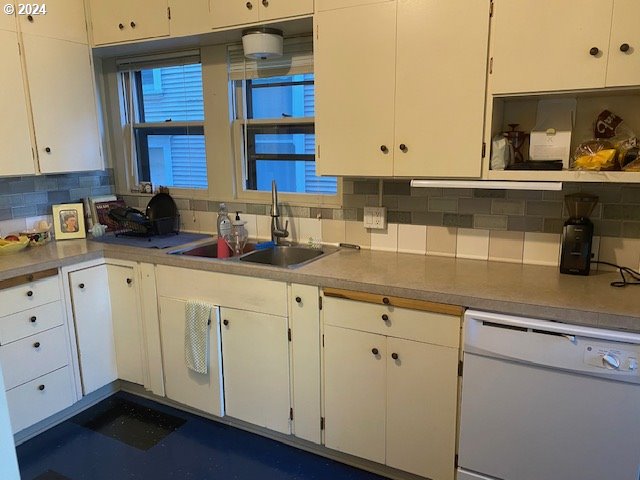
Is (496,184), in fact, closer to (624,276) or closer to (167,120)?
(624,276)

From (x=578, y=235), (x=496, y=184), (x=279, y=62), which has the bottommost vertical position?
(x=578, y=235)

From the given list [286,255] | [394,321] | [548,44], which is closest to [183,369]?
[286,255]

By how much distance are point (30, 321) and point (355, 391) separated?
1668mm

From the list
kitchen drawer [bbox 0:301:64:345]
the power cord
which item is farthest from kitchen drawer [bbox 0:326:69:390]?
the power cord

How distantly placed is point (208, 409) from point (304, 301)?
0.92 metres

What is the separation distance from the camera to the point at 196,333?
8.09 feet

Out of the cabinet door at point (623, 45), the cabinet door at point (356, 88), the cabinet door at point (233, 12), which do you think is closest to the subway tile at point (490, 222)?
the cabinet door at point (356, 88)

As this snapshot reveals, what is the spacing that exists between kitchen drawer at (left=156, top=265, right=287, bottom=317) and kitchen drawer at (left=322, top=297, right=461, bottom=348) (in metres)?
0.26

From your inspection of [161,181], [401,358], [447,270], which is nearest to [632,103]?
[447,270]

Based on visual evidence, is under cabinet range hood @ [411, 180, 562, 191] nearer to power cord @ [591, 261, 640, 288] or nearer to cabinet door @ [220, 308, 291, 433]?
power cord @ [591, 261, 640, 288]

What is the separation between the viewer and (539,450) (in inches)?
69.8

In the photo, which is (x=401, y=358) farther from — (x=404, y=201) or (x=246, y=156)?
(x=246, y=156)

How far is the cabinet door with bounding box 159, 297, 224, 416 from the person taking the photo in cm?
248

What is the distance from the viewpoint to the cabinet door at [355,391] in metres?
2.05
